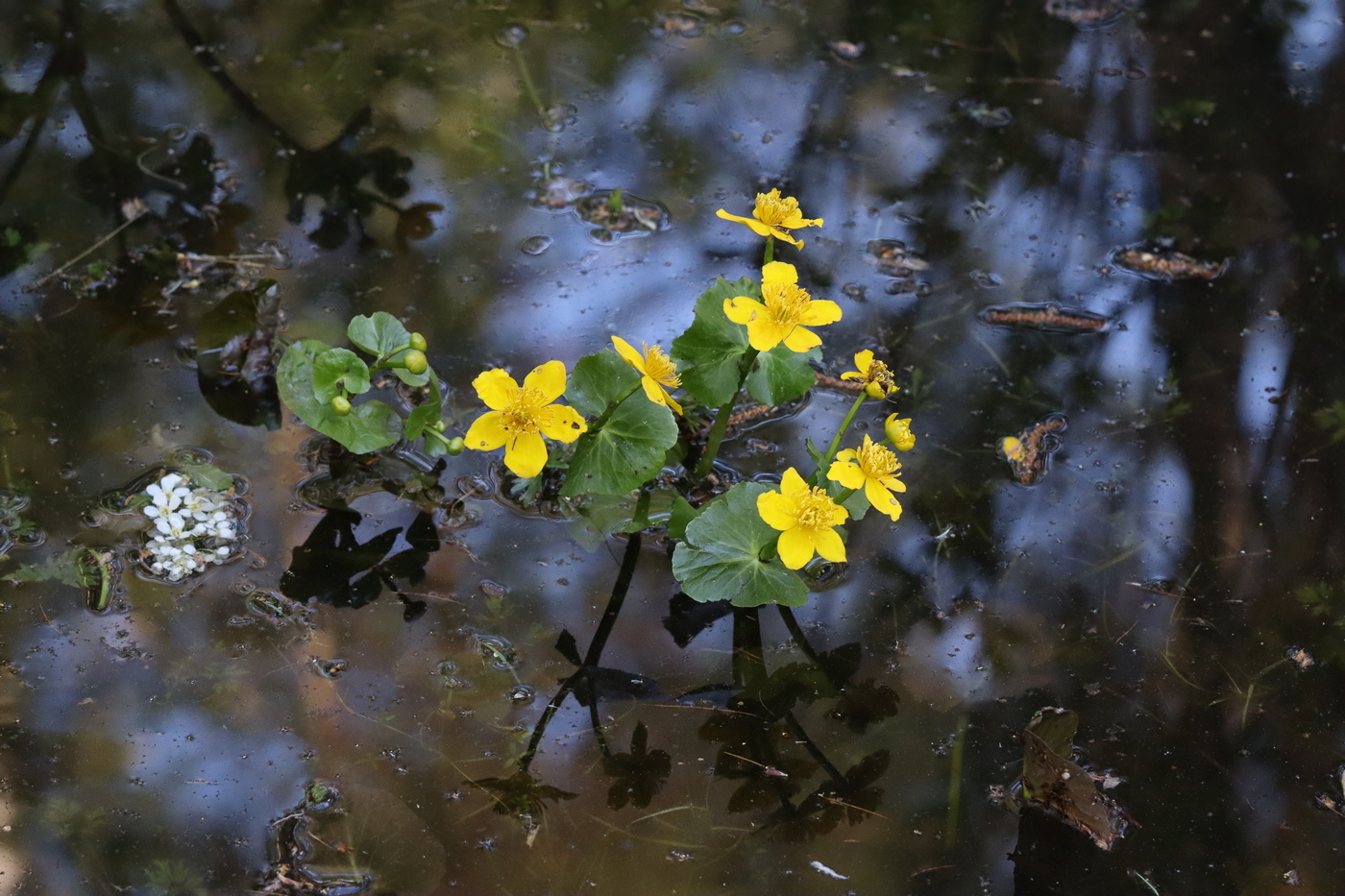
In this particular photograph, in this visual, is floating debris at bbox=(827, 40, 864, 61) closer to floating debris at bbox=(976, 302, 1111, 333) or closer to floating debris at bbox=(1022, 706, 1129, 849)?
floating debris at bbox=(976, 302, 1111, 333)

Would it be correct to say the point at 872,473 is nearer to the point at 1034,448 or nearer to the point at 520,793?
the point at 1034,448

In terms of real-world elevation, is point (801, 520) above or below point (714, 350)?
below

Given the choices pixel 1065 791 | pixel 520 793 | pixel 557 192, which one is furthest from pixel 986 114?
pixel 520 793

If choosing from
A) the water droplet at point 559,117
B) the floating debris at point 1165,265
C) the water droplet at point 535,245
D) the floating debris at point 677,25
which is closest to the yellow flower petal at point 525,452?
the water droplet at point 535,245

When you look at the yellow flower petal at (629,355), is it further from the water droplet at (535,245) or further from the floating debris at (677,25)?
the floating debris at (677,25)

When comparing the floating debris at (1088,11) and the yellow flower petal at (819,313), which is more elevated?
the yellow flower petal at (819,313)

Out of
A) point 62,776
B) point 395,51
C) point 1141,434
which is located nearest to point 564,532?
point 62,776
